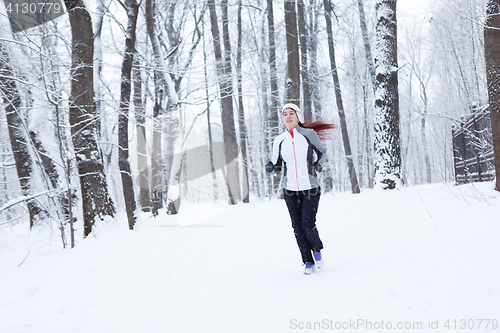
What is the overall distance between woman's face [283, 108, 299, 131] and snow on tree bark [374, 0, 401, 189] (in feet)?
13.8

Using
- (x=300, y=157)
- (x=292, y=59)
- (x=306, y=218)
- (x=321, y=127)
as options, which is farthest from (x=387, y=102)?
(x=306, y=218)

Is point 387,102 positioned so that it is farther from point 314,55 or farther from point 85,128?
point 314,55

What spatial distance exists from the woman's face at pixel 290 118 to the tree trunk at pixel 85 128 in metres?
3.86

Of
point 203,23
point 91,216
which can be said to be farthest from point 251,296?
point 203,23

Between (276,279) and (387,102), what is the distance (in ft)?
17.4

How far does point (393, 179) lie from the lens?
7148mm

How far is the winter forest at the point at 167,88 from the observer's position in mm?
5578

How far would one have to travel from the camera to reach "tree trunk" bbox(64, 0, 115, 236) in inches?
231

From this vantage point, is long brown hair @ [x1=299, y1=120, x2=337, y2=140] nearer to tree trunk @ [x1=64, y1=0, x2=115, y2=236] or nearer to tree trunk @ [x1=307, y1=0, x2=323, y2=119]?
tree trunk @ [x1=64, y1=0, x2=115, y2=236]

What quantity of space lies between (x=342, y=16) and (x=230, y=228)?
11.8m

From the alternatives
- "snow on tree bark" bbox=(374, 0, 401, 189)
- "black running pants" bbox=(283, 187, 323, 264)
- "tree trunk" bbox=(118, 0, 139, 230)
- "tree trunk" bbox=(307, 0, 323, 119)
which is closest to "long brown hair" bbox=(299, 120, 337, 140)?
"black running pants" bbox=(283, 187, 323, 264)

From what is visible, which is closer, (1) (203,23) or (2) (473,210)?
(2) (473,210)

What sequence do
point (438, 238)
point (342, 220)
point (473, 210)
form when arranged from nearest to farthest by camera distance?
point (438, 238), point (473, 210), point (342, 220)

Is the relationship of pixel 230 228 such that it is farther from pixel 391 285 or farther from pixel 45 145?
pixel 391 285
